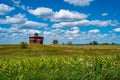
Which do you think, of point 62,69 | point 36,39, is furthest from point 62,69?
point 36,39

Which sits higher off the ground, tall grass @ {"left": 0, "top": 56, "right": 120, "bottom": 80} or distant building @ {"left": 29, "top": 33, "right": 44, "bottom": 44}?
distant building @ {"left": 29, "top": 33, "right": 44, "bottom": 44}

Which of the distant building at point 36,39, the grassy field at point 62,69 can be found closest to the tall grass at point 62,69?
the grassy field at point 62,69

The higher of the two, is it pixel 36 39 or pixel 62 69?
pixel 36 39

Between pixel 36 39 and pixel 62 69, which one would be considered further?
pixel 36 39

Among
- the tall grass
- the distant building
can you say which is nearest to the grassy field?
the tall grass

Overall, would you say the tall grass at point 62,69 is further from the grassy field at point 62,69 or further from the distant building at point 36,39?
the distant building at point 36,39

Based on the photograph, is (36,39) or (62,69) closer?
(62,69)

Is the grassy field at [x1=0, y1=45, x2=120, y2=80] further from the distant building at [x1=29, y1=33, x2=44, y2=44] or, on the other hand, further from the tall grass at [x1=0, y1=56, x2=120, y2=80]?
the distant building at [x1=29, y1=33, x2=44, y2=44]

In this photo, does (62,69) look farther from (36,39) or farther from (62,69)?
(36,39)

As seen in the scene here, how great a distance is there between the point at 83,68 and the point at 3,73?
2725 millimetres

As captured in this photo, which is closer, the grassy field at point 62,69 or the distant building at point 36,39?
the grassy field at point 62,69

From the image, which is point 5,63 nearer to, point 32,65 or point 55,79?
point 32,65

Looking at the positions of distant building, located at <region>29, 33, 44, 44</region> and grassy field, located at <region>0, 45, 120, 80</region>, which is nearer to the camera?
grassy field, located at <region>0, 45, 120, 80</region>

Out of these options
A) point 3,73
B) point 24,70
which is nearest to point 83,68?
point 24,70
